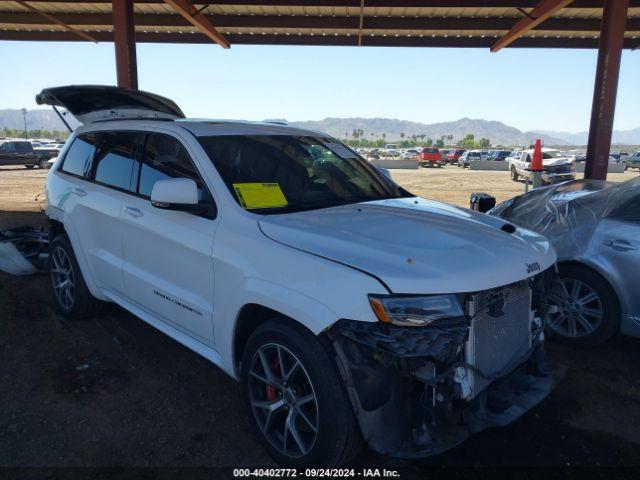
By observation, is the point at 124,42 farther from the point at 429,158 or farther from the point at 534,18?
the point at 429,158

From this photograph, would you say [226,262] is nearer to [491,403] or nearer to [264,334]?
[264,334]

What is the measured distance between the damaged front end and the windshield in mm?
1125

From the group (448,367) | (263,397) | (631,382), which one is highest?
(448,367)

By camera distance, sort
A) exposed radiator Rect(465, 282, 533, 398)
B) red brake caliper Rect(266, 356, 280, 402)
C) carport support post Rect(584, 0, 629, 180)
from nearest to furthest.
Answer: exposed radiator Rect(465, 282, 533, 398)
red brake caliper Rect(266, 356, 280, 402)
carport support post Rect(584, 0, 629, 180)

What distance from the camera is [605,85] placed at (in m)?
8.42

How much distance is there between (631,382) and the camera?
3730mm

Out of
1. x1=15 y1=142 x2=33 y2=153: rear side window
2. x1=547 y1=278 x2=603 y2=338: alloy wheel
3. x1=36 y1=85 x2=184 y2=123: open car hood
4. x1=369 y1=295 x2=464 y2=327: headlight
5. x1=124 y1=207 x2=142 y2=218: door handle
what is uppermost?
x1=36 y1=85 x2=184 y2=123: open car hood

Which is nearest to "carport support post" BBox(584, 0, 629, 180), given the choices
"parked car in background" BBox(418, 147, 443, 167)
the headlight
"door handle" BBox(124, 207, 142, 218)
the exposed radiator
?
the exposed radiator

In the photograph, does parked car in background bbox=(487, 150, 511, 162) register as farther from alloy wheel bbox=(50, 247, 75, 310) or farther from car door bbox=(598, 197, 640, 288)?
alloy wheel bbox=(50, 247, 75, 310)

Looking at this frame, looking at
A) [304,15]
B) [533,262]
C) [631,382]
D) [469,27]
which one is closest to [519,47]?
[469,27]

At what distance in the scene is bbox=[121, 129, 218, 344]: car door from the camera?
2959 millimetres

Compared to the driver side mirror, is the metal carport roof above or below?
above

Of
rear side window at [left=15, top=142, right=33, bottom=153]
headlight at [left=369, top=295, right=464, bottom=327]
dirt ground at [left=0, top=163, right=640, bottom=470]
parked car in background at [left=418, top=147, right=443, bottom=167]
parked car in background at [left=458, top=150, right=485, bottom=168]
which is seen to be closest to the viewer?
headlight at [left=369, top=295, right=464, bottom=327]

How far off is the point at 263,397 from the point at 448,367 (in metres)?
1.08
